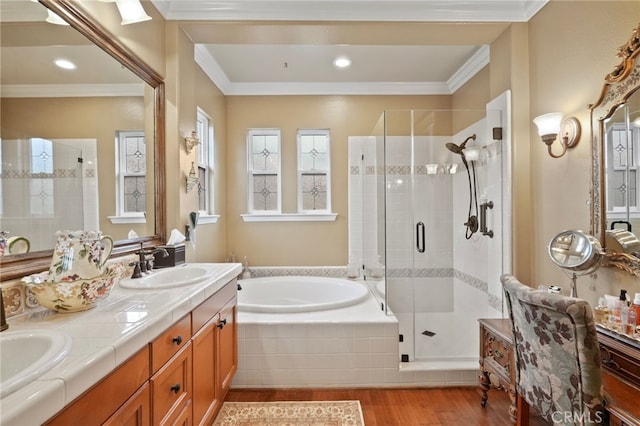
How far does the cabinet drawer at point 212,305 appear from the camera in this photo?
1455 mm

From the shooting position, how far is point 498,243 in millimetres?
2414

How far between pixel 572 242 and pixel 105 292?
7.46 ft

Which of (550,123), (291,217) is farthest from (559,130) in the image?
(291,217)

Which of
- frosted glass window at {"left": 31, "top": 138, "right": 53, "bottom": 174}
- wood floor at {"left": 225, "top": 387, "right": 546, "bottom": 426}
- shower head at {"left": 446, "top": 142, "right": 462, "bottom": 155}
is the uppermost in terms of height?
shower head at {"left": 446, "top": 142, "right": 462, "bottom": 155}

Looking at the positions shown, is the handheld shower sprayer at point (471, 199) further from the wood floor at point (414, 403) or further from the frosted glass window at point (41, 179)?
the frosted glass window at point (41, 179)

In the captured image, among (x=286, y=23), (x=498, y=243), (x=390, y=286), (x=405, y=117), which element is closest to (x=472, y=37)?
A: (x=405, y=117)

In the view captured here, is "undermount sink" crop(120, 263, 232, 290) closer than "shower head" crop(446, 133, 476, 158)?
Yes

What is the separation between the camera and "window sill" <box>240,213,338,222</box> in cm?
351

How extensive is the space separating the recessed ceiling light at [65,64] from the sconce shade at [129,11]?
388 millimetres

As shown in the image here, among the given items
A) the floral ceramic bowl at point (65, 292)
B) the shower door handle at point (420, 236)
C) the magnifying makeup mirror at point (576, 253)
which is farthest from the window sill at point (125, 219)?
the magnifying makeup mirror at point (576, 253)

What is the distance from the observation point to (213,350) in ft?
5.57

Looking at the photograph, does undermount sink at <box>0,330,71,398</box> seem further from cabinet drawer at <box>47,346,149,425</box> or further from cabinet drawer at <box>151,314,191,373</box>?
cabinet drawer at <box>151,314,191,373</box>

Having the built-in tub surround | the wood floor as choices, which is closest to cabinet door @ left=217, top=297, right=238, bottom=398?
the built-in tub surround

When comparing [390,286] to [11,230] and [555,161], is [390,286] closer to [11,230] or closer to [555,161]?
[555,161]
